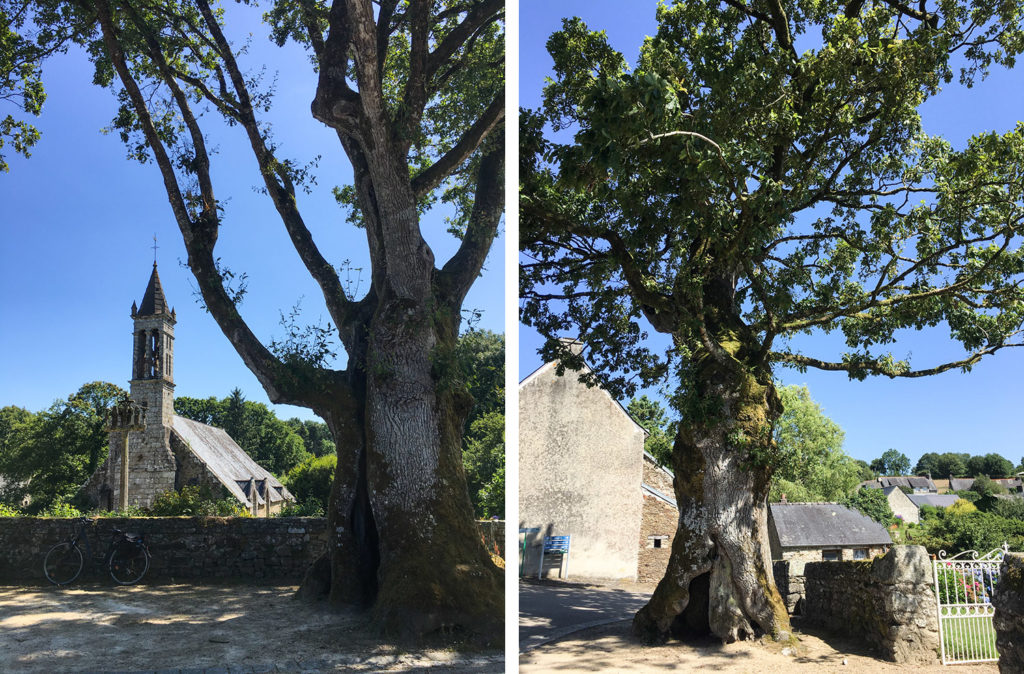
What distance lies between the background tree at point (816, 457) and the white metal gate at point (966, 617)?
41.8 feet

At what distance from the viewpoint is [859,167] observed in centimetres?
667

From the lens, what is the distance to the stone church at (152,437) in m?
3.79

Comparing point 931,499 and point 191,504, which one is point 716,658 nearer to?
point 191,504

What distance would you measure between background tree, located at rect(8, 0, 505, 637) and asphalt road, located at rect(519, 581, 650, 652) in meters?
1.35

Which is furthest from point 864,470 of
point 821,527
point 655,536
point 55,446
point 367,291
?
point 55,446

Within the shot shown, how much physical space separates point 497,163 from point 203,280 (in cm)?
265

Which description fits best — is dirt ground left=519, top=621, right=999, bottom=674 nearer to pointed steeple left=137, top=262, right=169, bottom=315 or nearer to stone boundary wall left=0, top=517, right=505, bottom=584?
stone boundary wall left=0, top=517, right=505, bottom=584

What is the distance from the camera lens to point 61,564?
158 inches

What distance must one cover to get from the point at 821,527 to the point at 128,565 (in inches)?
379

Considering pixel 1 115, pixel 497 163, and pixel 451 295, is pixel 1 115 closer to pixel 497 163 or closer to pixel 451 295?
pixel 451 295

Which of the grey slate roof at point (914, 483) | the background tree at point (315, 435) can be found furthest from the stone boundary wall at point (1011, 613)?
the grey slate roof at point (914, 483)

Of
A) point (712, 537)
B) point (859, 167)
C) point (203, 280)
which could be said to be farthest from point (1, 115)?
point (859, 167)

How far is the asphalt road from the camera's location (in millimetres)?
6180

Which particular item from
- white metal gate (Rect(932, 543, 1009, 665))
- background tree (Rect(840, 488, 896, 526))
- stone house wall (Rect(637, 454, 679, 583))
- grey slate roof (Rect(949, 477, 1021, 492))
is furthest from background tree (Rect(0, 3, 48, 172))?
grey slate roof (Rect(949, 477, 1021, 492))
